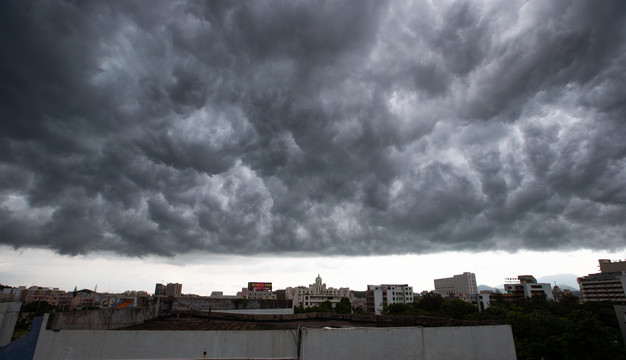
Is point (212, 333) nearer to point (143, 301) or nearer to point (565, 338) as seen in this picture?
point (143, 301)

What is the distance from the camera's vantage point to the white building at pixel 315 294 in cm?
12688

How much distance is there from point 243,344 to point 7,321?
15148mm

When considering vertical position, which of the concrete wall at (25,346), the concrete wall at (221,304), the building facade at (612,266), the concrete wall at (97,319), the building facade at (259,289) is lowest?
the concrete wall at (25,346)

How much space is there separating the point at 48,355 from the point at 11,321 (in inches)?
338

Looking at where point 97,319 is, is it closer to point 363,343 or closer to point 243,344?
point 243,344

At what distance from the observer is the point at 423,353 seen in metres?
12.5

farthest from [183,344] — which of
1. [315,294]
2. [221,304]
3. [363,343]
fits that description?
[315,294]

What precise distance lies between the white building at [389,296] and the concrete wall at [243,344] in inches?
4667

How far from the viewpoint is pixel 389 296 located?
126m

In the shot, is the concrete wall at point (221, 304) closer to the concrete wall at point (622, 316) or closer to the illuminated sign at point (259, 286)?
the concrete wall at point (622, 316)

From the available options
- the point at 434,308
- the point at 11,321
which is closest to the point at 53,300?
the point at 434,308

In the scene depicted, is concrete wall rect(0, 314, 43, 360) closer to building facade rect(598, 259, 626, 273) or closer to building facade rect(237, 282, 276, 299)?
building facade rect(237, 282, 276, 299)

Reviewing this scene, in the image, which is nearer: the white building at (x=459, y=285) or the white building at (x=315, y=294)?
the white building at (x=315, y=294)

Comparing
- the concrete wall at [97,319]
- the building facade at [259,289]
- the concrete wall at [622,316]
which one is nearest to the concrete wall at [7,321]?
the concrete wall at [97,319]
